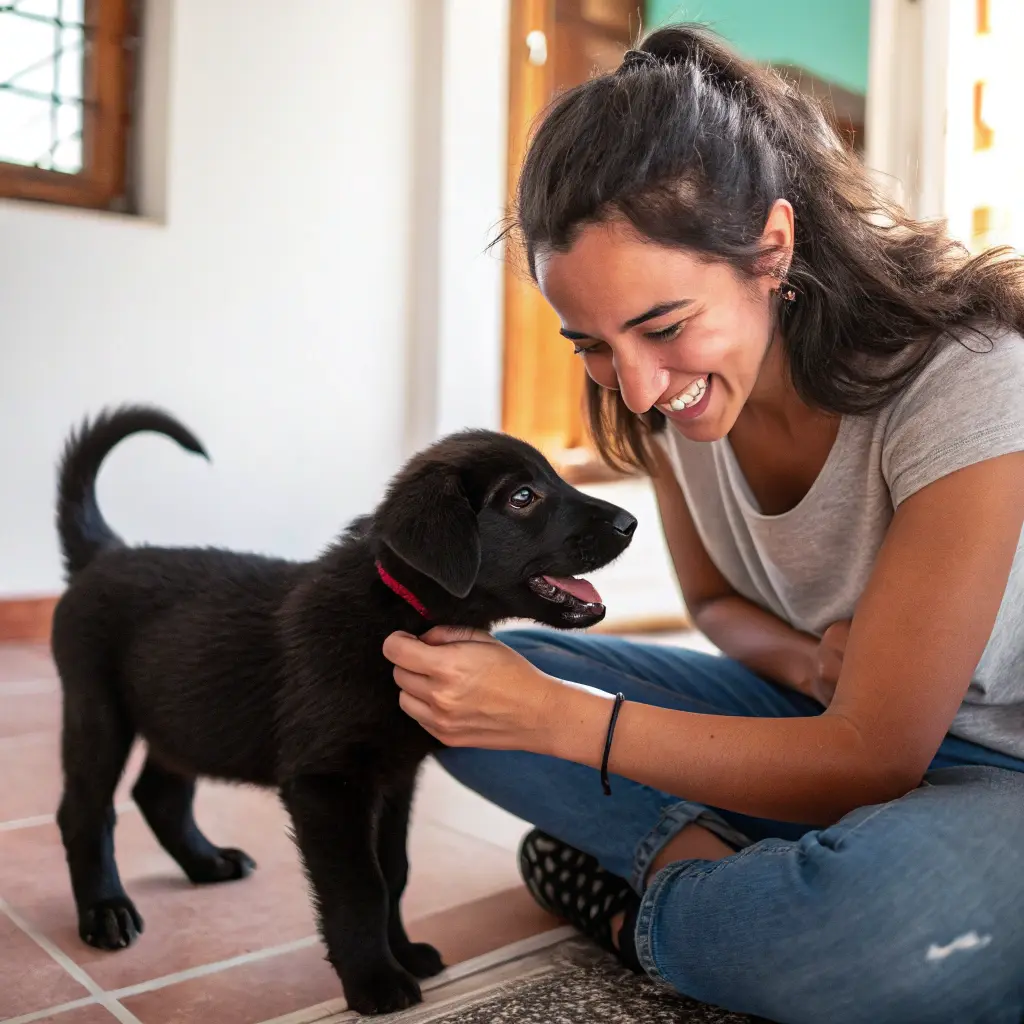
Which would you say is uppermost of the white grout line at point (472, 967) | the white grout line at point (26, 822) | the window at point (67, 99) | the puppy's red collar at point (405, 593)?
the window at point (67, 99)

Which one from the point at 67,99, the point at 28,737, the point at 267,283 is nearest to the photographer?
the point at 28,737

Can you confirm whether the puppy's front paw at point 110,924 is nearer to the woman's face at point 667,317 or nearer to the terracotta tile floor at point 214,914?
the terracotta tile floor at point 214,914

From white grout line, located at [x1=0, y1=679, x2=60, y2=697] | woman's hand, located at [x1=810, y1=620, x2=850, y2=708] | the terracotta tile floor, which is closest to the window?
white grout line, located at [x1=0, y1=679, x2=60, y2=697]

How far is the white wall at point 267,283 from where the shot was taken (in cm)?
327

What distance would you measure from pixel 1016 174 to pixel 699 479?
3.97 m

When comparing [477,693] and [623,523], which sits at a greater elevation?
[623,523]

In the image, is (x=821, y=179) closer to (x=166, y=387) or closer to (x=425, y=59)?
(x=166, y=387)

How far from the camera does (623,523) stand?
1.36 meters

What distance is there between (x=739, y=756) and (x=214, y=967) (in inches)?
28.5

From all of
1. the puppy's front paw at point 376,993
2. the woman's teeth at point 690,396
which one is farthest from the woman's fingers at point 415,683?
the woman's teeth at point 690,396

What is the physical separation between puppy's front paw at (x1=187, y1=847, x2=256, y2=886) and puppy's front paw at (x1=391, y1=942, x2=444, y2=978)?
1.33 feet

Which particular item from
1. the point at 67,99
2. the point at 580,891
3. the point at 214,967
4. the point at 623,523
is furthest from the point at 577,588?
the point at 67,99

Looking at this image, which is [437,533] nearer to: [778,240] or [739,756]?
[739,756]

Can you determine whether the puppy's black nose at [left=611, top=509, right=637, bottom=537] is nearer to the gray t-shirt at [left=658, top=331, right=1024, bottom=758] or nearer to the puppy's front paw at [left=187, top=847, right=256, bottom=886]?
the gray t-shirt at [left=658, top=331, right=1024, bottom=758]
